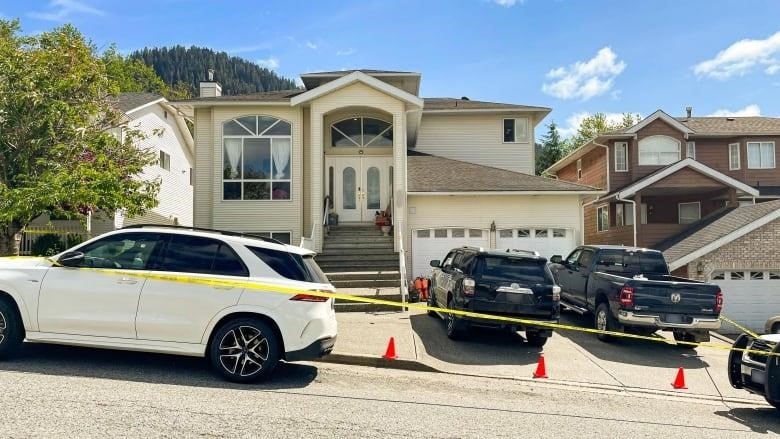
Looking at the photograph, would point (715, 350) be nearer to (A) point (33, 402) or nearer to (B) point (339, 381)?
(B) point (339, 381)

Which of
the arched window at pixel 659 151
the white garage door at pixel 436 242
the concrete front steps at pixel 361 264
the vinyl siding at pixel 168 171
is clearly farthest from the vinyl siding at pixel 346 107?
the arched window at pixel 659 151

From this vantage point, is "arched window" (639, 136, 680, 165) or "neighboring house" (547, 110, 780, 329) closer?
"neighboring house" (547, 110, 780, 329)

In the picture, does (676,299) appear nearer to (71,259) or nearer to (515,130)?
(71,259)

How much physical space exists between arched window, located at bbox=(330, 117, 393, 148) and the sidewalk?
319 inches

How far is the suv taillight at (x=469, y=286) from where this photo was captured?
975cm

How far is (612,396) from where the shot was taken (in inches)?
304

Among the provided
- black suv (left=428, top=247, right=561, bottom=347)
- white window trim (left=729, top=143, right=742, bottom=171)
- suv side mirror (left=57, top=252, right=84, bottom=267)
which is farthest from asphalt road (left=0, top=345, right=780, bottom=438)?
white window trim (left=729, top=143, right=742, bottom=171)

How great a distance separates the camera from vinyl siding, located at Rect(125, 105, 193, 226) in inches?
888

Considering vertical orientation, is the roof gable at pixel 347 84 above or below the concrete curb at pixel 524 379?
above

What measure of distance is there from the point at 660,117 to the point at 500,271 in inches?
777

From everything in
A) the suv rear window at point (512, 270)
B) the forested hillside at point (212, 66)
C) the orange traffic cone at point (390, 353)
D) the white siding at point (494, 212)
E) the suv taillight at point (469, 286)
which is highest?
the forested hillside at point (212, 66)

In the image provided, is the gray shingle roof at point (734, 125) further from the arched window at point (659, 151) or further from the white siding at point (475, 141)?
the white siding at point (475, 141)

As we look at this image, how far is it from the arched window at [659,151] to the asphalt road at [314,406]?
789 inches

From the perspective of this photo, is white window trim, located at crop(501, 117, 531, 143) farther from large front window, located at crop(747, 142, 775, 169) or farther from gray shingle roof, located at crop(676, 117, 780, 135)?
large front window, located at crop(747, 142, 775, 169)
